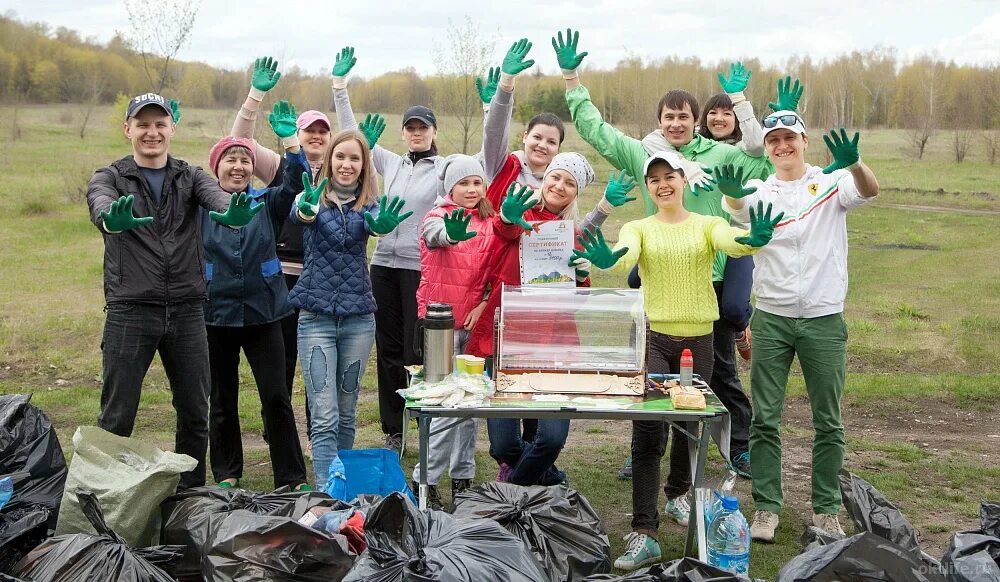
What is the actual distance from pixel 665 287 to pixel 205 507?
2.24 meters

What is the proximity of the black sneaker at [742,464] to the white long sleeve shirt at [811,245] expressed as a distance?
142 cm

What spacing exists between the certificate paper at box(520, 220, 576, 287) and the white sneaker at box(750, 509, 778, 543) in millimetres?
1462

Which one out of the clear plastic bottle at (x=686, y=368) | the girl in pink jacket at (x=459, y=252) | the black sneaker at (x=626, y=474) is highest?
the girl in pink jacket at (x=459, y=252)

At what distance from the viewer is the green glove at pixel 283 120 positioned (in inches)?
198

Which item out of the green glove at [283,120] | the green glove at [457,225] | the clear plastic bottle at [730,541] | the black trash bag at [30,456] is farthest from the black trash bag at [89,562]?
the green glove at [283,120]

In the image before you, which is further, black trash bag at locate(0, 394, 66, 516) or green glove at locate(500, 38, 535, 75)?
green glove at locate(500, 38, 535, 75)

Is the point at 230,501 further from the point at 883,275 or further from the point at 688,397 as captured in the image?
the point at 883,275

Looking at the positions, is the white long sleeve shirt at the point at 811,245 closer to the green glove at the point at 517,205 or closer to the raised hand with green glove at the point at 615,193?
the raised hand with green glove at the point at 615,193

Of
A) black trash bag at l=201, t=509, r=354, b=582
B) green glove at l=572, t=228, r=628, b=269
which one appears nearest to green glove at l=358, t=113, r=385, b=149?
green glove at l=572, t=228, r=628, b=269

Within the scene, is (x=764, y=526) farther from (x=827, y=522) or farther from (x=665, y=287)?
(x=665, y=287)

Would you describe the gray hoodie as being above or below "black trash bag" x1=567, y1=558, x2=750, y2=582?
above

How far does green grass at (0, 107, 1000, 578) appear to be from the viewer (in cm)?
527

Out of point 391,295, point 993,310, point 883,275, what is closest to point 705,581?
point 391,295

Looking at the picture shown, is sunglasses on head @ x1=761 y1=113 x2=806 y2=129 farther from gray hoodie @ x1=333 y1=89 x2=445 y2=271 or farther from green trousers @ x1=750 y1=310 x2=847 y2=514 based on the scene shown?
gray hoodie @ x1=333 y1=89 x2=445 y2=271
